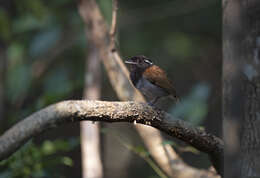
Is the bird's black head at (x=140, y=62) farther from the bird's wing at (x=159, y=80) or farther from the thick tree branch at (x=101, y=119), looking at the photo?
the thick tree branch at (x=101, y=119)

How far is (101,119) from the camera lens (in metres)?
2.78

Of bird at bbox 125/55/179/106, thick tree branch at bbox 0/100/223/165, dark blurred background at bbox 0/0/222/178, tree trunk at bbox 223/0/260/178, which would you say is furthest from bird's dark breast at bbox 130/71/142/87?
tree trunk at bbox 223/0/260/178


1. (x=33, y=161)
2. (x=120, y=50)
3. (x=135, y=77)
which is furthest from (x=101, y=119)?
(x=120, y=50)

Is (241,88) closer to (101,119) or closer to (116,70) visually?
(101,119)

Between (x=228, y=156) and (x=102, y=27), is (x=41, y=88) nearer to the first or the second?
(x=102, y=27)

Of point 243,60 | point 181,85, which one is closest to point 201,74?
point 181,85

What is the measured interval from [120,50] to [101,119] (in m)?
4.66

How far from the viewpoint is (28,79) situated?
620 cm

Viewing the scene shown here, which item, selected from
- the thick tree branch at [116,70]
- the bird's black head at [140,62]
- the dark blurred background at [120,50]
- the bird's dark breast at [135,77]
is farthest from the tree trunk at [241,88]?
the dark blurred background at [120,50]

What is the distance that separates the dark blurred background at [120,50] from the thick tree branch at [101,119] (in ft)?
6.15

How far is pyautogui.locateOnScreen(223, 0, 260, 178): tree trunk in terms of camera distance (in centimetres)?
199

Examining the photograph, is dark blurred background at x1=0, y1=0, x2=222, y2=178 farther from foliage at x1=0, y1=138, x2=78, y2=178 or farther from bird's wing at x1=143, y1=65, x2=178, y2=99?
foliage at x1=0, y1=138, x2=78, y2=178

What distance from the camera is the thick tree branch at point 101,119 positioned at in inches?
109

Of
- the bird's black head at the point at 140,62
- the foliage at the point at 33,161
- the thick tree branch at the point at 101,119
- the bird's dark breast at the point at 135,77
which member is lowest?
the foliage at the point at 33,161
